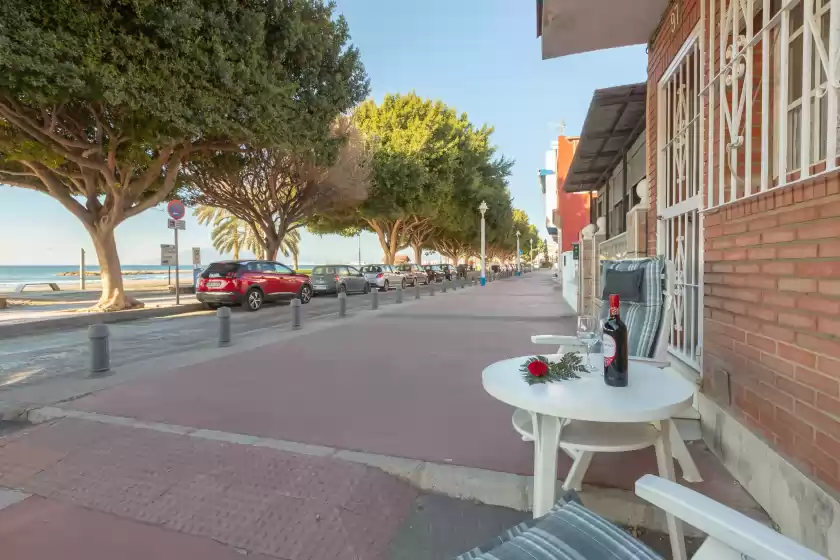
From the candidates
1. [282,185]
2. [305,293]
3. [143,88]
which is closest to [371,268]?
[282,185]

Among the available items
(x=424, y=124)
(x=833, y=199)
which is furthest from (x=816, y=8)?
(x=424, y=124)

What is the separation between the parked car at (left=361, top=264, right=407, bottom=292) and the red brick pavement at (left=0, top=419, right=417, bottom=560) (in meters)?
22.7

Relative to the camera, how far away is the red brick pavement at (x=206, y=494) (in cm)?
248

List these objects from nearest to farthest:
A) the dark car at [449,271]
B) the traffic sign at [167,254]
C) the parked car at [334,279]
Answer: the traffic sign at [167,254], the parked car at [334,279], the dark car at [449,271]

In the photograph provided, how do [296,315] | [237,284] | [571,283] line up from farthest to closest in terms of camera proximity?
[571,283], [237,284], [296,315]

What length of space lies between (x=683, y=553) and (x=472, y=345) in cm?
568

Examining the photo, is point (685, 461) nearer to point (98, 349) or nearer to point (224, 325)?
point (98, 349)

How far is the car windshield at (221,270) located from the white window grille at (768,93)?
13270mm

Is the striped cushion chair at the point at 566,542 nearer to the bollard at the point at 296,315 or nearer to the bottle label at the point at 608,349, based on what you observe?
the bottle label at the point at 608,349

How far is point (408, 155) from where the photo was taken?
2492 centimetres

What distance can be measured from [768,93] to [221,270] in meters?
14.1

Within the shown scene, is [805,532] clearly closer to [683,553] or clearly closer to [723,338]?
[683,553]

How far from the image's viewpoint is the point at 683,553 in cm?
211

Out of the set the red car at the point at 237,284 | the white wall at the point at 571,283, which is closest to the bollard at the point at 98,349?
the red car at the point at 237,284
